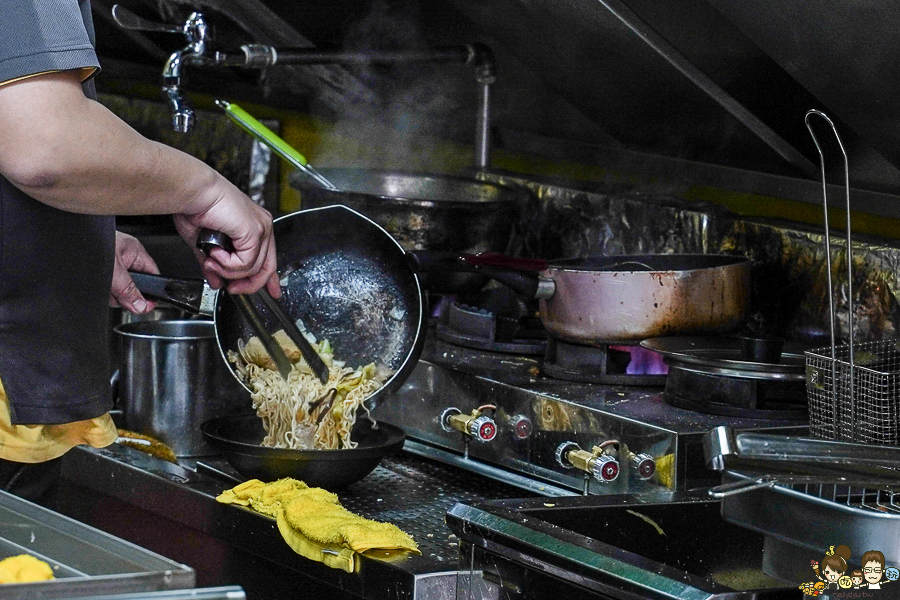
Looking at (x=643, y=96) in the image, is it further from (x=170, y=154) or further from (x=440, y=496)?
(x=170, y=154)

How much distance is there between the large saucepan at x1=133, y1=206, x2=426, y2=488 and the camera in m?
2.11

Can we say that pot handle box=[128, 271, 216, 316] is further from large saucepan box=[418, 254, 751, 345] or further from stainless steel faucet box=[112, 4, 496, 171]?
stainless steel faucet box=[112, 4, 496, 171]

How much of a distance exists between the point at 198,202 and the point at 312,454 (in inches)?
23.6

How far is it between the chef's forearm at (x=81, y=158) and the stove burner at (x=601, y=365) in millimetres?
943

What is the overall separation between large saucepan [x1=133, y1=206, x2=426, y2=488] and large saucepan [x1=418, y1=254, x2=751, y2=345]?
0.29ft

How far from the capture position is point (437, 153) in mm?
3564

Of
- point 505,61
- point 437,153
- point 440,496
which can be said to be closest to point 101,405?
point 440,496

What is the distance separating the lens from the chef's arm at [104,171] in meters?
1.21

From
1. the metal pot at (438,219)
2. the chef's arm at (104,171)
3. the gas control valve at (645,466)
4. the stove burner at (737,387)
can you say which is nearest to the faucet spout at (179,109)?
the metal pot at (438,219)

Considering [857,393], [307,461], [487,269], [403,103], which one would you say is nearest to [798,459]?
[857,393]

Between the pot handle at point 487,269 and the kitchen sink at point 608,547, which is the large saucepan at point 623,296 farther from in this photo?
the kitchen sink at point 608,547

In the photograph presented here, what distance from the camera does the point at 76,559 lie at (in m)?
0.95

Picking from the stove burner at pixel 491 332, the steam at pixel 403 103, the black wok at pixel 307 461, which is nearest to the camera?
the black wok at pixel 307 461

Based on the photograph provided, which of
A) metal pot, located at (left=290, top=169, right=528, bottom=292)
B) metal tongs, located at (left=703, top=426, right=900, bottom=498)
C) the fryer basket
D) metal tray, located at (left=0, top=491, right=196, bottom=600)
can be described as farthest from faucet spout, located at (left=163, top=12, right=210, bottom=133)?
metal tongs, located at (left=703, top=426, right=900, bottom=498)
